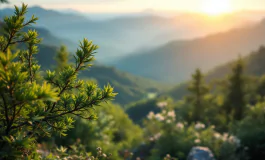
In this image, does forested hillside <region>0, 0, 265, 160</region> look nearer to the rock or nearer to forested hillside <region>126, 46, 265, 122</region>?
the rock

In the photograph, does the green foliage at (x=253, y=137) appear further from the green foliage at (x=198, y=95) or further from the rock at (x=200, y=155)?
the green foliage at (x=198, y=95)

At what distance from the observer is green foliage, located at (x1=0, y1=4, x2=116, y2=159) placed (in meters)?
1.87

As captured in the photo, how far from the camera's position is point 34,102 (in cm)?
189

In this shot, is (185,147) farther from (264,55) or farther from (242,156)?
(264,55)

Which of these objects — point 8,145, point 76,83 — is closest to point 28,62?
point 76,83

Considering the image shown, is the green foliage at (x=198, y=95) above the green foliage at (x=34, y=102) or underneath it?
above

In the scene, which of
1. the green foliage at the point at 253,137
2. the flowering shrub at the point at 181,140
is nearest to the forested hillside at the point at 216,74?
the flowering shrub at the point at 181,140

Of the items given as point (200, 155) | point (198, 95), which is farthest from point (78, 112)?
point (198, 95)

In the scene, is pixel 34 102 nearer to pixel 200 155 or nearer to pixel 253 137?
pixel 200 155

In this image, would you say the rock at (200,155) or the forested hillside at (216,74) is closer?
the rock at (200,155)

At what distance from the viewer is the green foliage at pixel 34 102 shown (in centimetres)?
187

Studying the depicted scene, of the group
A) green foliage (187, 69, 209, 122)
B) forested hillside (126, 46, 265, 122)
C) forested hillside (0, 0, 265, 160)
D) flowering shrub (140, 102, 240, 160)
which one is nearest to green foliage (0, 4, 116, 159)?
forested hillside (0, 0, 265, 160)

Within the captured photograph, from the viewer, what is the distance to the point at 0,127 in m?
2.21

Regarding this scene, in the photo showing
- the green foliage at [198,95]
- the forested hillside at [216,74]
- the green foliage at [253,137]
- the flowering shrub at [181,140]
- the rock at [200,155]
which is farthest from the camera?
the forested hillside at [216,74]
